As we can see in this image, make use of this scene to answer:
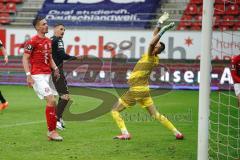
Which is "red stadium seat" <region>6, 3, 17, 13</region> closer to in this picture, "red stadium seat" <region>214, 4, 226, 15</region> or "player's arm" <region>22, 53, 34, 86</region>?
"red stadium seat" <region>214, 4, 226, 15</region>

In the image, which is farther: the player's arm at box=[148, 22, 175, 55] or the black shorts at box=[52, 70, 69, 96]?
the black shorts at box=[52, 70, 69, 96]

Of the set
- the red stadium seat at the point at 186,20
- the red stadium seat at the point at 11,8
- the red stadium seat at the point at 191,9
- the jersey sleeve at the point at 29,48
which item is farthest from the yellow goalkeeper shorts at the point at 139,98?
the red stadium seat at the point at 11,8

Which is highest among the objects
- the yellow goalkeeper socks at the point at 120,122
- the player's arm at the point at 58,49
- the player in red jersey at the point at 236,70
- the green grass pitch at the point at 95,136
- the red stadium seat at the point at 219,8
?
the red stadium seat at the point at 219,8

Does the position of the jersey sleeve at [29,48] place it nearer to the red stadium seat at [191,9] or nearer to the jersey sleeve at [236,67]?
the jersey sleeve at [236,67]

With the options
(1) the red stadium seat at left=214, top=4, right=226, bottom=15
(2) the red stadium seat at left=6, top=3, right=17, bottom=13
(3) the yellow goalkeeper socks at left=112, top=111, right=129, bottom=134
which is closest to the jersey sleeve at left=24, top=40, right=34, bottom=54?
(3) the yellow goalkeeper socks at left=112, top=111, right=129, bottom=134

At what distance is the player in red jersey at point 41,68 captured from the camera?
11422 millimetres

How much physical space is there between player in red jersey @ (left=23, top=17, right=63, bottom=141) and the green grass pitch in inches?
17.6

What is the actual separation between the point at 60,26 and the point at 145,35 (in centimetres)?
1140

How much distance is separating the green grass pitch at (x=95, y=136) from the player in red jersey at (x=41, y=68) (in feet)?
1.47

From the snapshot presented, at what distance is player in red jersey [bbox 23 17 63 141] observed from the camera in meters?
11.4

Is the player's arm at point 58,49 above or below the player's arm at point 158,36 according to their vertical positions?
below

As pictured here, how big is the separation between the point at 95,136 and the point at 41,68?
173cm

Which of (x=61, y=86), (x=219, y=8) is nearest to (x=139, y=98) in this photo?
(x=61, y=86)

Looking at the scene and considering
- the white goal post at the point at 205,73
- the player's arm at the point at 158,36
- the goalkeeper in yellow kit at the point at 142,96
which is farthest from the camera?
the goalkeeper in yellow kit at the point at 142,96
